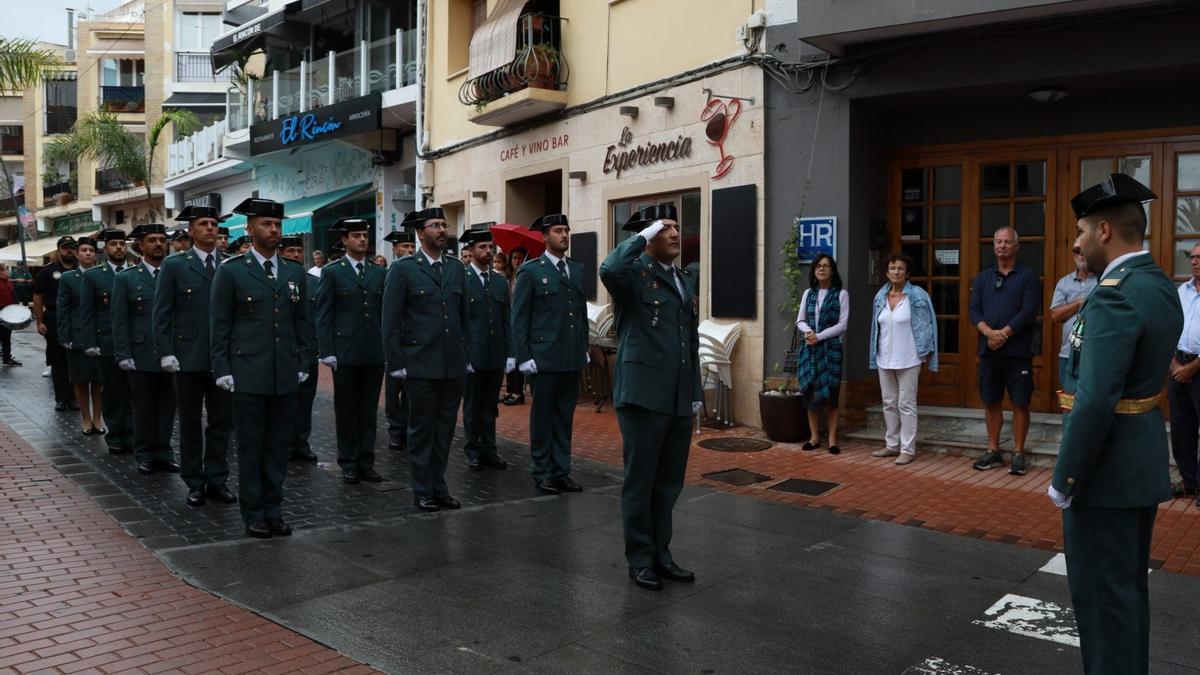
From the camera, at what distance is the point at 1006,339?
8.25 m

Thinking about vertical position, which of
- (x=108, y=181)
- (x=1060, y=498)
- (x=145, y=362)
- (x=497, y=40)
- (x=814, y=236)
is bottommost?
(x=1060, y=498)

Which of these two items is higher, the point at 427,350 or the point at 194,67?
the point at 194,67

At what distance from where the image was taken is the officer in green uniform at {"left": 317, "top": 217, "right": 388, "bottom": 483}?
812 cm

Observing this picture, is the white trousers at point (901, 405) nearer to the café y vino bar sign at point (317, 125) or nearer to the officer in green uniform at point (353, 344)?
the officer in green uniform at point (353, 344)

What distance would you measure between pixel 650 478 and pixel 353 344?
4.05 meters

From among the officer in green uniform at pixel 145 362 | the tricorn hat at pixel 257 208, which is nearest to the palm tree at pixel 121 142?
the officer in green uniform at pixel 145 362

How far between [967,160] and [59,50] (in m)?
53.7

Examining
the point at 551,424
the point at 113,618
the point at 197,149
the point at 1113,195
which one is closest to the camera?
the point at 1113,195

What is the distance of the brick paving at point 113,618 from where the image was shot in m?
4.09

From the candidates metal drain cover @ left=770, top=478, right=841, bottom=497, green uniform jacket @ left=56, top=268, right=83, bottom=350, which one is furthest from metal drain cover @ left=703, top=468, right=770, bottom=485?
green uniform jacket @ left=56, top=268, right=83, bottom=350

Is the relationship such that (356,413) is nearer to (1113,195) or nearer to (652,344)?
(652,344)

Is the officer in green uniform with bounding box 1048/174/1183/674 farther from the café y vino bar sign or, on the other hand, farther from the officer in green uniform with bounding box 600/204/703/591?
the café y vino bar sign

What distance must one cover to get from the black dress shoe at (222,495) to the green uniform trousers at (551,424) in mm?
2300

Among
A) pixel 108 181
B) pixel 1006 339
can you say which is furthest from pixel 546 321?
pixel 108 181
